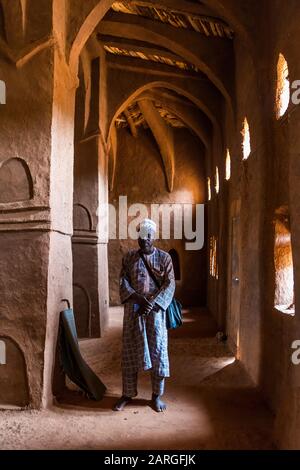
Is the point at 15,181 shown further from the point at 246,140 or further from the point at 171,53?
the point at 171,53

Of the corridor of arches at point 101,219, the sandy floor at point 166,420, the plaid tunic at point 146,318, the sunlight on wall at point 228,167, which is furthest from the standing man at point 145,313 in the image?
the sunlight on wall at point 228,167

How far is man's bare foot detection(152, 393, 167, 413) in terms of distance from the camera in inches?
204

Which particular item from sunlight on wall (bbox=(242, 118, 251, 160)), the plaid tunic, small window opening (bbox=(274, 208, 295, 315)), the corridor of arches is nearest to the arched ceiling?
the corridor of arches

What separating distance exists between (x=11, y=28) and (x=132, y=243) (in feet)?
33.7

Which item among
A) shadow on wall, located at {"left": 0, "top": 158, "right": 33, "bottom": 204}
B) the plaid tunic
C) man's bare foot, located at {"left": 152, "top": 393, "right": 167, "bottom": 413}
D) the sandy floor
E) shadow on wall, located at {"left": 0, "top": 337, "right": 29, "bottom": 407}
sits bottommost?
the sandy floor

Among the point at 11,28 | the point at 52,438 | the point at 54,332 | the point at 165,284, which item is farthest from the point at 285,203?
the point at 11,28

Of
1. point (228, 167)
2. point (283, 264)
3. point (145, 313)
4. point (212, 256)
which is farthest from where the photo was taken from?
point (212, 256)

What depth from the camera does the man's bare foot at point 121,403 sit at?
5180 millimetres

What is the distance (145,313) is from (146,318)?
5.9 inches

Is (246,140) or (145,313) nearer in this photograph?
(145,313)

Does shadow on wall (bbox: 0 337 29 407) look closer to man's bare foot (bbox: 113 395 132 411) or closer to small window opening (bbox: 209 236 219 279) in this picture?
man's bare foot (bbox: 113 395 132 411)

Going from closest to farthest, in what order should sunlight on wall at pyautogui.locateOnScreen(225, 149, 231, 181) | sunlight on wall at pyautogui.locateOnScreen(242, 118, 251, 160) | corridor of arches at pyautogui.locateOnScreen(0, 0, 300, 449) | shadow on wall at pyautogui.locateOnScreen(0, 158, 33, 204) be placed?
1. corridor of arches at pyautogui.locateOnScreen(0, 0, 300, 449)
2. shadow on wall at pyautogui.locateOnScreen(0, 158, 33, 204)
3. sunlight on wall at pyautogui.locateOnScreen(242, 118, 251, 160)
4. sunlight on wall at pyautogui.locateOnScreen(225, 149, 231, 181)

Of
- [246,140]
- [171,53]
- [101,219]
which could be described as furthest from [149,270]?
[171,53]

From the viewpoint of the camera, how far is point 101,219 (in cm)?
991
